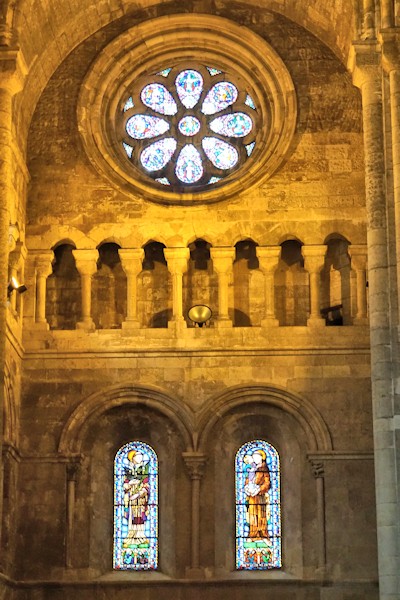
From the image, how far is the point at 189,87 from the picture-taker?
96.1 feet

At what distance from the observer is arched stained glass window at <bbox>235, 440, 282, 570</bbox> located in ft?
87.7

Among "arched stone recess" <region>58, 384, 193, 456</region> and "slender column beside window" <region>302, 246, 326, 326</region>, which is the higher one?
"slender column beside window" <region>302, 246, 326, 326</region>

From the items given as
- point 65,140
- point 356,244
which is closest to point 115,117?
point 65,140

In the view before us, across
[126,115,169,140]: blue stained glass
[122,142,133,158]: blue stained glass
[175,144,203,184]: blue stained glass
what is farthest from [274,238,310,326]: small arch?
[122,142,133,158]: blue stained glass

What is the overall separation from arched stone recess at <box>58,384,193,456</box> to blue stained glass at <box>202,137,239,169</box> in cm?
472

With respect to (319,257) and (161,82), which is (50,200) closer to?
(161,82)

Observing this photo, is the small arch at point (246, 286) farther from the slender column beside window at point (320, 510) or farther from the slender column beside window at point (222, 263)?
the slender column beside window at point (320, 510)

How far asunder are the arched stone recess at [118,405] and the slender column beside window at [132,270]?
4.60ft

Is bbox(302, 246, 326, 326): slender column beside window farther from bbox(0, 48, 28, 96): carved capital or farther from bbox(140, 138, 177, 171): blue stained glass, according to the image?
bbox(0, 48, 28, 96): carved capital

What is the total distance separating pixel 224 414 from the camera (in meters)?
27.1

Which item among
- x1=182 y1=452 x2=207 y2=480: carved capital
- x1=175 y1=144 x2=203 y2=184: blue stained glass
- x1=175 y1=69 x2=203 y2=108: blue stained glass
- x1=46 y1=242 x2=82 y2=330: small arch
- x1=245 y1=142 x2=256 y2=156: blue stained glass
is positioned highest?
x1=175 y1=69 x2=203 y2=108: blue stained glass

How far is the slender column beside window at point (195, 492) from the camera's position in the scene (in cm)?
2631

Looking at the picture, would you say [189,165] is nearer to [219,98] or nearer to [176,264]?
[219,98]

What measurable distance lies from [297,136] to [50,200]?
4749 millimetres
